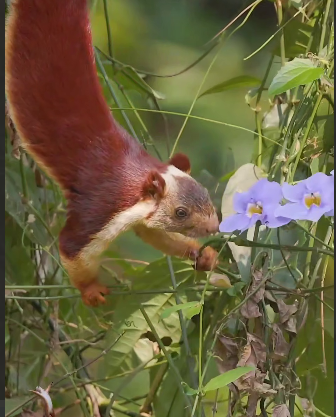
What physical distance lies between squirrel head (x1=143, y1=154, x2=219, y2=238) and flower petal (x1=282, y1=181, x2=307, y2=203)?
0.13 metres

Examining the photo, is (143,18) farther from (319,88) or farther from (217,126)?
(319,88)

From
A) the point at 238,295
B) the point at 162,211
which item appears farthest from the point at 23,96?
the point at 238,295

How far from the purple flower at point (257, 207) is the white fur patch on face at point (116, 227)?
0.10m

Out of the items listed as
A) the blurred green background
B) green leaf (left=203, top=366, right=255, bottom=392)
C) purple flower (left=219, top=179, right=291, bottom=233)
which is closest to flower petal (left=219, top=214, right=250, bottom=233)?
purple flower (left=219, top=179, right=291, bottom=233)

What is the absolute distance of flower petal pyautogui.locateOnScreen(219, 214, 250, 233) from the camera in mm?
454

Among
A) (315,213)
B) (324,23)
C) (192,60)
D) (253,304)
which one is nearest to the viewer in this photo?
(315,213)

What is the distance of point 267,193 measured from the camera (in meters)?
0.46

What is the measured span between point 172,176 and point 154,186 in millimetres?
24

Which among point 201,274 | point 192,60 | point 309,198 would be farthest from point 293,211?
point 192,60

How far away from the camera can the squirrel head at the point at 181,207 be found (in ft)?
1.77

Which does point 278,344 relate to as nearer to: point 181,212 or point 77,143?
point 181,212

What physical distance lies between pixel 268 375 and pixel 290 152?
0.20 m

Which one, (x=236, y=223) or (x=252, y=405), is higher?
(x=236, y=223)

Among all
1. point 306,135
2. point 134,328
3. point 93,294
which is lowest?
point 134,328
